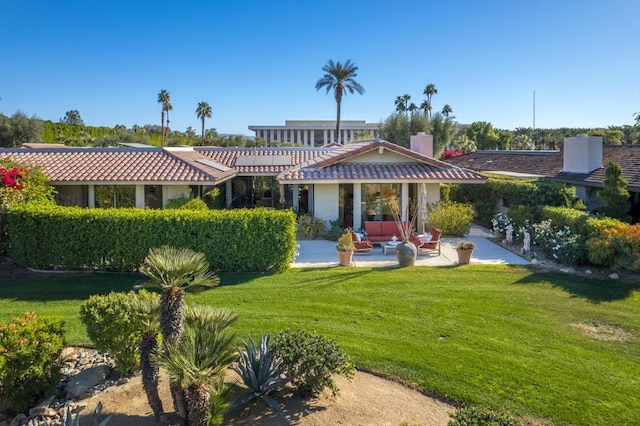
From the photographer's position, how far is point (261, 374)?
770 centimetres

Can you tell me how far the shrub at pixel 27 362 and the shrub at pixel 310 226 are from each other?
49.3 feet

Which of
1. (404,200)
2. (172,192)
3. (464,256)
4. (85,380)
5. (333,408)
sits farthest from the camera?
(404,200)

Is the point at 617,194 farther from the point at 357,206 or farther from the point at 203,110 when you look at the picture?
the point at 203,110

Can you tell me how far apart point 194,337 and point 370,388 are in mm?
3535

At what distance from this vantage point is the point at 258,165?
3044cm

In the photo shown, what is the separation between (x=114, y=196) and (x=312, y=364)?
724 inches

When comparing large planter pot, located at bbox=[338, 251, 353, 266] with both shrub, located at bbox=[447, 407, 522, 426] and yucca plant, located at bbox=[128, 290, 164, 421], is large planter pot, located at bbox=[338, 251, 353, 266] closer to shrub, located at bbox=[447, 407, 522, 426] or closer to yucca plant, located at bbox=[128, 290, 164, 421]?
yucca plant, located at bbox=[128, 290, 164, 421]

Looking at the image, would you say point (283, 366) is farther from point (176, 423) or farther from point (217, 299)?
point (217, 299)

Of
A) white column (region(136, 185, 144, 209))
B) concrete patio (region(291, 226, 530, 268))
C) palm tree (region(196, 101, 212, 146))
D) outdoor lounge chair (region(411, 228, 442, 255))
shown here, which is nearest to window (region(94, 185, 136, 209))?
white column (region(136, 185, 144, 209))

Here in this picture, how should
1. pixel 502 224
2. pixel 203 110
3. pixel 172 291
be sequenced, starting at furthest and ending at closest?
pixel 203 110
pixel 502 224
pixel 172 291

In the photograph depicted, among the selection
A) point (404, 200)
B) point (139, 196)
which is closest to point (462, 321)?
point (404, 200)

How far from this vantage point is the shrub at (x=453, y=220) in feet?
74.7

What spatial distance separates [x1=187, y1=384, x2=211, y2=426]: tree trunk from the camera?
6.33 meters

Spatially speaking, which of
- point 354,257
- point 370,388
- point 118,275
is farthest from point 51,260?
point 370,388
